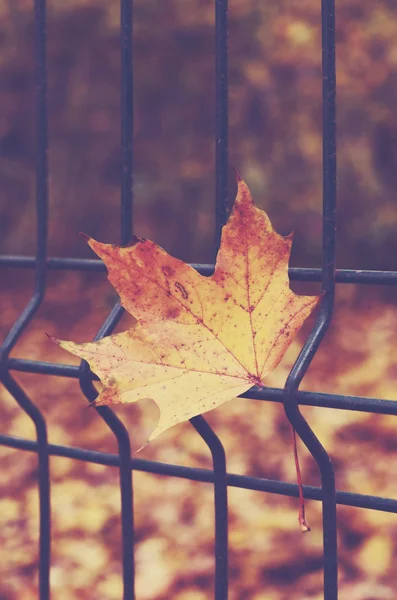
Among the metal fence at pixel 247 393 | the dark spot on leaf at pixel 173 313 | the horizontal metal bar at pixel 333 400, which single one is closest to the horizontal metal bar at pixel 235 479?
the metal fence at pixel 247 393

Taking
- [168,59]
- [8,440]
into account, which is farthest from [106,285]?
[8,440]

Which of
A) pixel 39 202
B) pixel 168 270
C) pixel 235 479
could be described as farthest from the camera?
pixel 39 202

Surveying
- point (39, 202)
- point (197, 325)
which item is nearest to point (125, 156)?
point (39, 202)

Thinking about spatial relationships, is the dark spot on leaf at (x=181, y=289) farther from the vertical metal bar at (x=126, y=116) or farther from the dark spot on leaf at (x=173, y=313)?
the vertical metal bar at (x=126, y=116)

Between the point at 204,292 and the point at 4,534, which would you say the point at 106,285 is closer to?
the point at 4,534

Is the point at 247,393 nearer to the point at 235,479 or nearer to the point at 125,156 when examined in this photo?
the point at 235,479

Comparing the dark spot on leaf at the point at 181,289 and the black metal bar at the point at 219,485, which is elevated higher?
the dark spot on leaf at the point at 181,289
